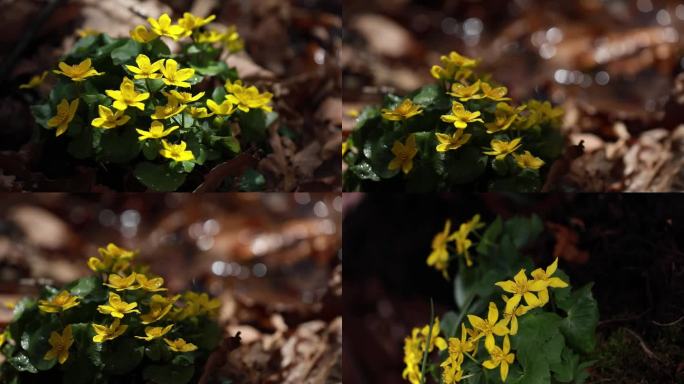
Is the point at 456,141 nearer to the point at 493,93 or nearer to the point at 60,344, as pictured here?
the point at 493,93

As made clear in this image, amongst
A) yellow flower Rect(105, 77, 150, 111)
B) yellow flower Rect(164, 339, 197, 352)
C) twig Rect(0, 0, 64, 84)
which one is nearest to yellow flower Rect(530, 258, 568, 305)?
yellow flower Rect(164, 339, 197, 352)

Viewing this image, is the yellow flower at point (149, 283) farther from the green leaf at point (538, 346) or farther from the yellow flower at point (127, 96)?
the green leaf at point (538, 346)

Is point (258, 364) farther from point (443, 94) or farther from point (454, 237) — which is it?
point (443, 94)

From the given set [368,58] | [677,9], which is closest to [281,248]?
[368,58]

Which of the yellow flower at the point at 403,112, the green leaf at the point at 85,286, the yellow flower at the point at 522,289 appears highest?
the yellow flower at the point at 403,112

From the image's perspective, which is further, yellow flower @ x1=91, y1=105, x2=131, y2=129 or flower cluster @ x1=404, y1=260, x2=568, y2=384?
yellow flower @ x1=91, y1=105, x2=131, y2=129

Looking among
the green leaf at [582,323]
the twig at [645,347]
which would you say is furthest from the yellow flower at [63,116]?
the twig at [645,347]

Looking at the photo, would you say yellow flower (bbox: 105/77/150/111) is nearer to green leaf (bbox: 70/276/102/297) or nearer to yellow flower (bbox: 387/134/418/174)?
green leaf (bbox: 70/276/102/297)
